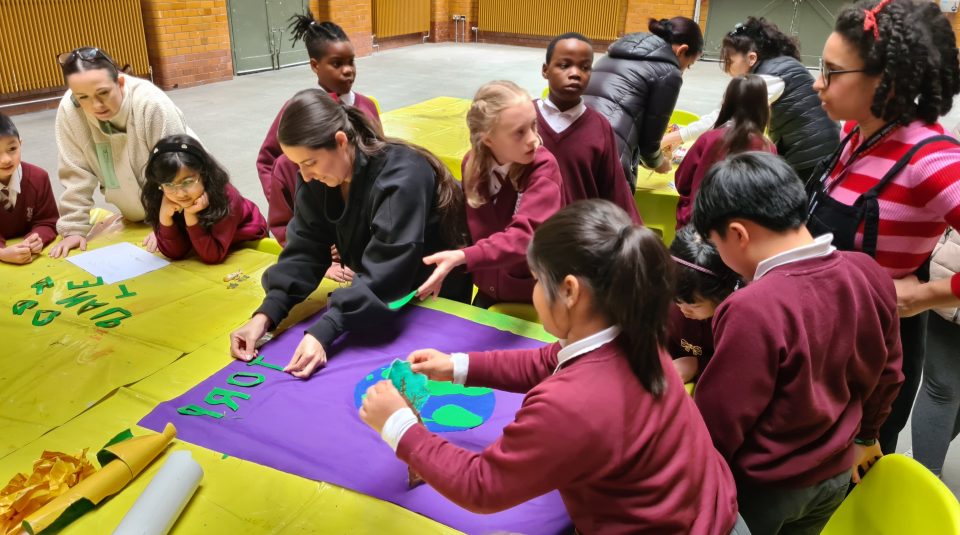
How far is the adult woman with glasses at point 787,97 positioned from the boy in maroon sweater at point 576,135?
40.0 inches

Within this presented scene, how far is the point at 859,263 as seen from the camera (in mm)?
1358

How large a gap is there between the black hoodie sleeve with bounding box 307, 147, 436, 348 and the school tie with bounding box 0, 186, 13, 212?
65.9 inches

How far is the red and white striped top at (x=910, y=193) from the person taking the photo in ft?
4.89

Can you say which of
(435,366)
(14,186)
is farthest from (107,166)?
(435,366)

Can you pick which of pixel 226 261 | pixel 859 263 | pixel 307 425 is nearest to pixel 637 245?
pixel 859 263

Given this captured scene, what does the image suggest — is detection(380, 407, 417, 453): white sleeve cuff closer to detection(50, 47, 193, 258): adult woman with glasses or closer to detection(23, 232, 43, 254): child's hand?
detection(50, 47, 193, 258): adult woman with glasses

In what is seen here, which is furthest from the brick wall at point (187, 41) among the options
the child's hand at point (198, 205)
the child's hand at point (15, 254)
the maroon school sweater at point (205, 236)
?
the child's hand at point (198, 205)

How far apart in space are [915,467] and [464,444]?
92 centimetres

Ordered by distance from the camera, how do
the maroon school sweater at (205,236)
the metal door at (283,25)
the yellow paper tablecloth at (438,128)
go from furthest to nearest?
the metal door at (283,25), the yellow paper tablecloth at (438,128), the maroon school sweater at (205,236)

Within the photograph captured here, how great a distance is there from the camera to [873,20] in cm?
152

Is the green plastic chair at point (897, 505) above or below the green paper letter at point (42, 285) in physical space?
above

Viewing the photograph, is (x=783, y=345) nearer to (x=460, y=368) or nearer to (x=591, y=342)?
(x=591, y=342)

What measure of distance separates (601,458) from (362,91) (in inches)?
304

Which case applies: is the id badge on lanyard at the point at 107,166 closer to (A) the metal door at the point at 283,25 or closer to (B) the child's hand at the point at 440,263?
(B) the child's hand at the point at 440,263
